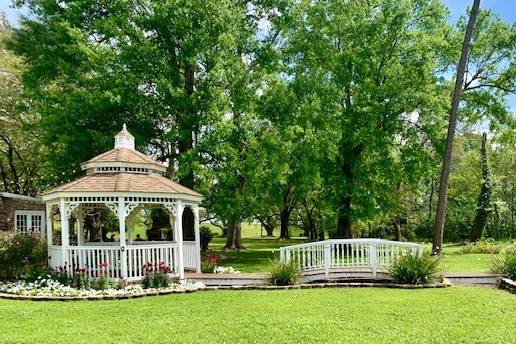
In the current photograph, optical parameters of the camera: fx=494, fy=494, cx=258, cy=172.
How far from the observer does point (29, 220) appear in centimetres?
2528

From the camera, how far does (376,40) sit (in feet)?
78.7

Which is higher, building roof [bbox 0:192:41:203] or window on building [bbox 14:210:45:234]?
building roof [bbox 0:192:41:203]

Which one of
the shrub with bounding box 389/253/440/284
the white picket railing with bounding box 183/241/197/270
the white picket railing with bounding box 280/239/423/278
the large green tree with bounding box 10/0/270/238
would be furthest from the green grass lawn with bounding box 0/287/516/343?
the large green tree with bounding box 10/0/270/238

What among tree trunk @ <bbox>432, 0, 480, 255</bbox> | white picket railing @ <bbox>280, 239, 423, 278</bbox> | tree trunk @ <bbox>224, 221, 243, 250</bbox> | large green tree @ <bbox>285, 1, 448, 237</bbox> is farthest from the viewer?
tree trunk @ <bbox>224, 221, 243, 250</bbox>

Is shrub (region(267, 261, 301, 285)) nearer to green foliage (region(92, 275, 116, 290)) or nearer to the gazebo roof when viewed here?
the gazebo roof

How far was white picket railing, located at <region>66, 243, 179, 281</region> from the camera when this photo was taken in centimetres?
1422

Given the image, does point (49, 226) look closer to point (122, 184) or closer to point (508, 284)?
point (122, 184)

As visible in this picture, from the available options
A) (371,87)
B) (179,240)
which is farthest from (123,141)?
(371,87)

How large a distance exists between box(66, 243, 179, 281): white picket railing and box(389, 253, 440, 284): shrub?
6.55 meters

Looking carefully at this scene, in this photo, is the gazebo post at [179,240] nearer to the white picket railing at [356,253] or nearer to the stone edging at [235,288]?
the stone edging at [235,288]

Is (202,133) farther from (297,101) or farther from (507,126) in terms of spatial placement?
(507,126)

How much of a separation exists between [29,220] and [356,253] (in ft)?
59.6

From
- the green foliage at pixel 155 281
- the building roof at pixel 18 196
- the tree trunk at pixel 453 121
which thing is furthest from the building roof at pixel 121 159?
the tree trunk at pixel 453 121

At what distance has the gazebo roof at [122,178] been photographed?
14.4m
